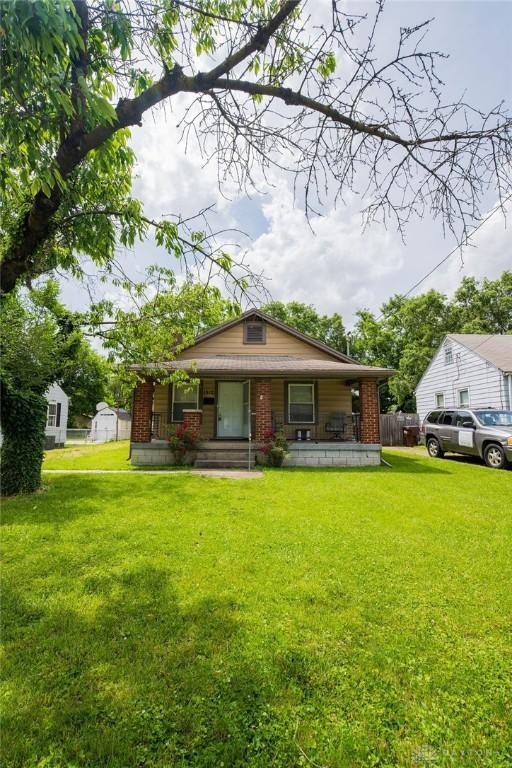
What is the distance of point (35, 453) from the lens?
23.6ft

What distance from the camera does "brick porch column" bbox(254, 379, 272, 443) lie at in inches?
444

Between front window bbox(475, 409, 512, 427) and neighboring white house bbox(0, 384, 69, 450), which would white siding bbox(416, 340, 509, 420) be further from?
neighboring white house bbox(0, 384, 69, 450)

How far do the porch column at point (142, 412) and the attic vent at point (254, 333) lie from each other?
4765mm

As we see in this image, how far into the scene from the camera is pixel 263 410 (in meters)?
11.4

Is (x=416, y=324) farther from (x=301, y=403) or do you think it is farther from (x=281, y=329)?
(x=301, y=403)

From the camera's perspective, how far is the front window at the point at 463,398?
17.1 meters

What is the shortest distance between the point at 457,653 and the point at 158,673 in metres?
1.99

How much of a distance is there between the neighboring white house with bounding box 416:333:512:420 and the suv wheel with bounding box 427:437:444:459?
3551 millimetres

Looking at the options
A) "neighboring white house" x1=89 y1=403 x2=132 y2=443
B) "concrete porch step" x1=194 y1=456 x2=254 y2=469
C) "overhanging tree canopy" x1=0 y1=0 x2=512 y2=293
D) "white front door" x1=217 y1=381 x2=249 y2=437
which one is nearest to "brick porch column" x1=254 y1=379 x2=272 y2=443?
"concrete porch step" x1=194 y1=456 x2=254 y2=469

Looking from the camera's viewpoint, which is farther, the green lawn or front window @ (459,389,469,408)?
front window @ (459,389,469,408)

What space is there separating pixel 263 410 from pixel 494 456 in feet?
23.0

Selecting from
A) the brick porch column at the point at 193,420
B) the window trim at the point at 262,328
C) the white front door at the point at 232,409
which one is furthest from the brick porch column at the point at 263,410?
the window trim at the point at 262,328

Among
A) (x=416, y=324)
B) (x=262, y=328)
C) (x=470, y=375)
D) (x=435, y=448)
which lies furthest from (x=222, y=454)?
(x=416, y=324)

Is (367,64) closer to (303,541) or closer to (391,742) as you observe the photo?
(391,742)
